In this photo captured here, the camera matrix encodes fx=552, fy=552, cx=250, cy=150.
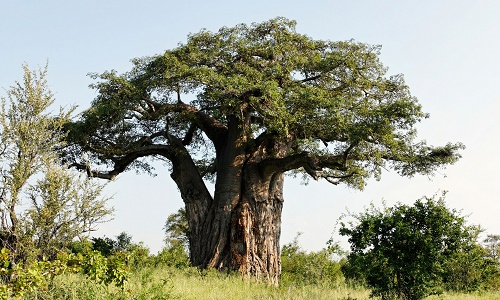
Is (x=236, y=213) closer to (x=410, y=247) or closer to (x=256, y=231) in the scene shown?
(x=256, y=231)

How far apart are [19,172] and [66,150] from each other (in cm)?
584

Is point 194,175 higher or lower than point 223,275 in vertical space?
higher

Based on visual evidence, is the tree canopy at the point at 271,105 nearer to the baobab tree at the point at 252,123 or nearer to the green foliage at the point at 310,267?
the baobab tree at the point at 252,123

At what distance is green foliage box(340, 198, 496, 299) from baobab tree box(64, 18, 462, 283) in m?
3.37

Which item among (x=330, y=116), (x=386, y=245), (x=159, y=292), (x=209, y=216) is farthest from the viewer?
(x=209, y=216)

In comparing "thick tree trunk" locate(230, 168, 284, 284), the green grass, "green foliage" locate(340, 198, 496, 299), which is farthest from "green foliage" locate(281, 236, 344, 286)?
"green foliage" locate(340, 198, 496, 299)

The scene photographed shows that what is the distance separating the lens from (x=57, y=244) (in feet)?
37.1

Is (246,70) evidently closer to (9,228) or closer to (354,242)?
(354,242)

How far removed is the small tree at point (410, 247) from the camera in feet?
35.5

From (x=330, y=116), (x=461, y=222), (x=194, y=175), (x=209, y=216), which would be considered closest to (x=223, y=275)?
(x=209, y=216)

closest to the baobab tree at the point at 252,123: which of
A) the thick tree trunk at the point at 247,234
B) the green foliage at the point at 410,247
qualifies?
the thick tree trunk at the point at 247,234

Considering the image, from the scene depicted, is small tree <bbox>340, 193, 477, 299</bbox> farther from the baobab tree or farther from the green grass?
the baobab tree

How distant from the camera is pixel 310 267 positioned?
18.6 m

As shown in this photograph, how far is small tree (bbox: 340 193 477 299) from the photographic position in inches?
426
